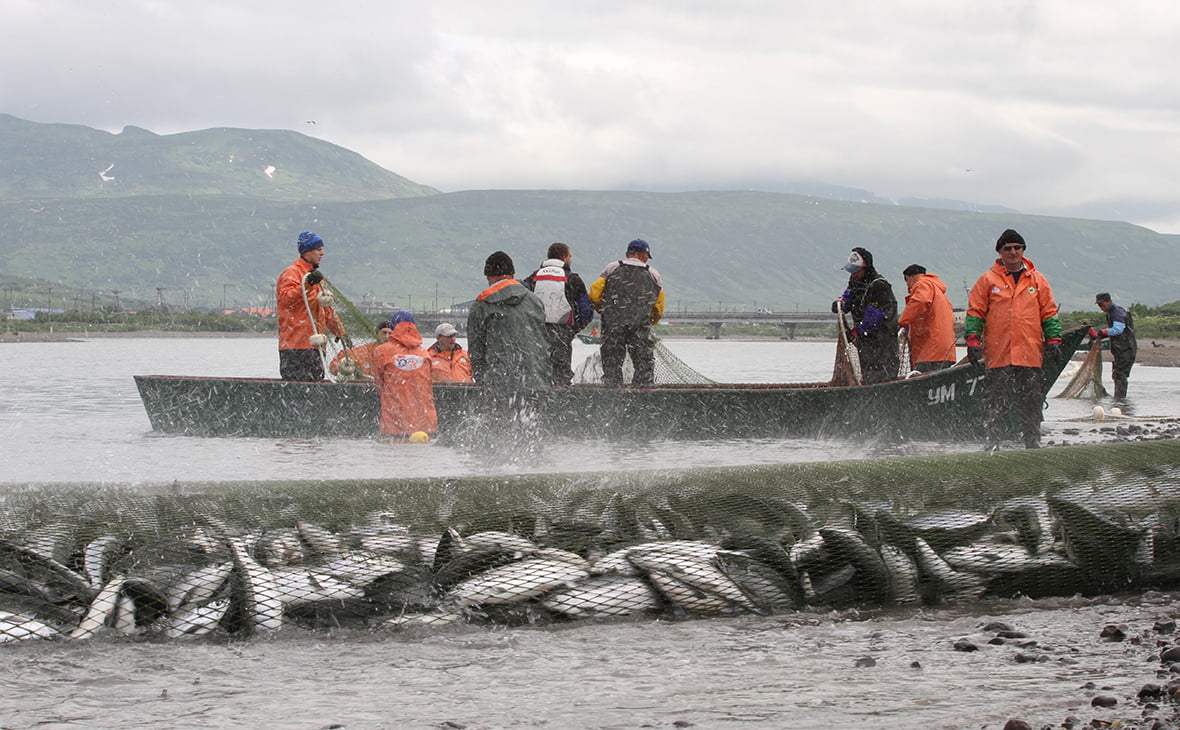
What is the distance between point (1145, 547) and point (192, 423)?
12.4 metres

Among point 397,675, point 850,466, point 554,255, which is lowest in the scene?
point 397,675

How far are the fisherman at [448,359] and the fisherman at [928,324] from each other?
526 centimetres

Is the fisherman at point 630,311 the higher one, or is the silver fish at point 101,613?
the fisherman at point 630,311

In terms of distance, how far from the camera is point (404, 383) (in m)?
13.4

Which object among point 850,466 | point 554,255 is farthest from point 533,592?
point 554,255

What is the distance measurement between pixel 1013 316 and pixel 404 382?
245 inches

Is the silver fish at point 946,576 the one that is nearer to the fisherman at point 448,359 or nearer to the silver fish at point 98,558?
the silver fish at point 98,558

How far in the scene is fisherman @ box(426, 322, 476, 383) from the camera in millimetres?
15195

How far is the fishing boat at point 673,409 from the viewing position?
44.3ft

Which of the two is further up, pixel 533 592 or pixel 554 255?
pixel 554 255

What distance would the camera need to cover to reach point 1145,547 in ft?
21.4

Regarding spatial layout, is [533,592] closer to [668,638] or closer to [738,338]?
[668,638]

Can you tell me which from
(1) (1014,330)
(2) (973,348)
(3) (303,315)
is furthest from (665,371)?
(1) (1014,330)

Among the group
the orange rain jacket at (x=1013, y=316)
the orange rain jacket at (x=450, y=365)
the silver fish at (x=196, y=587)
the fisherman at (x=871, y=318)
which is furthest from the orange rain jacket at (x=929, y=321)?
the silver fish at (x=196, y=587)
